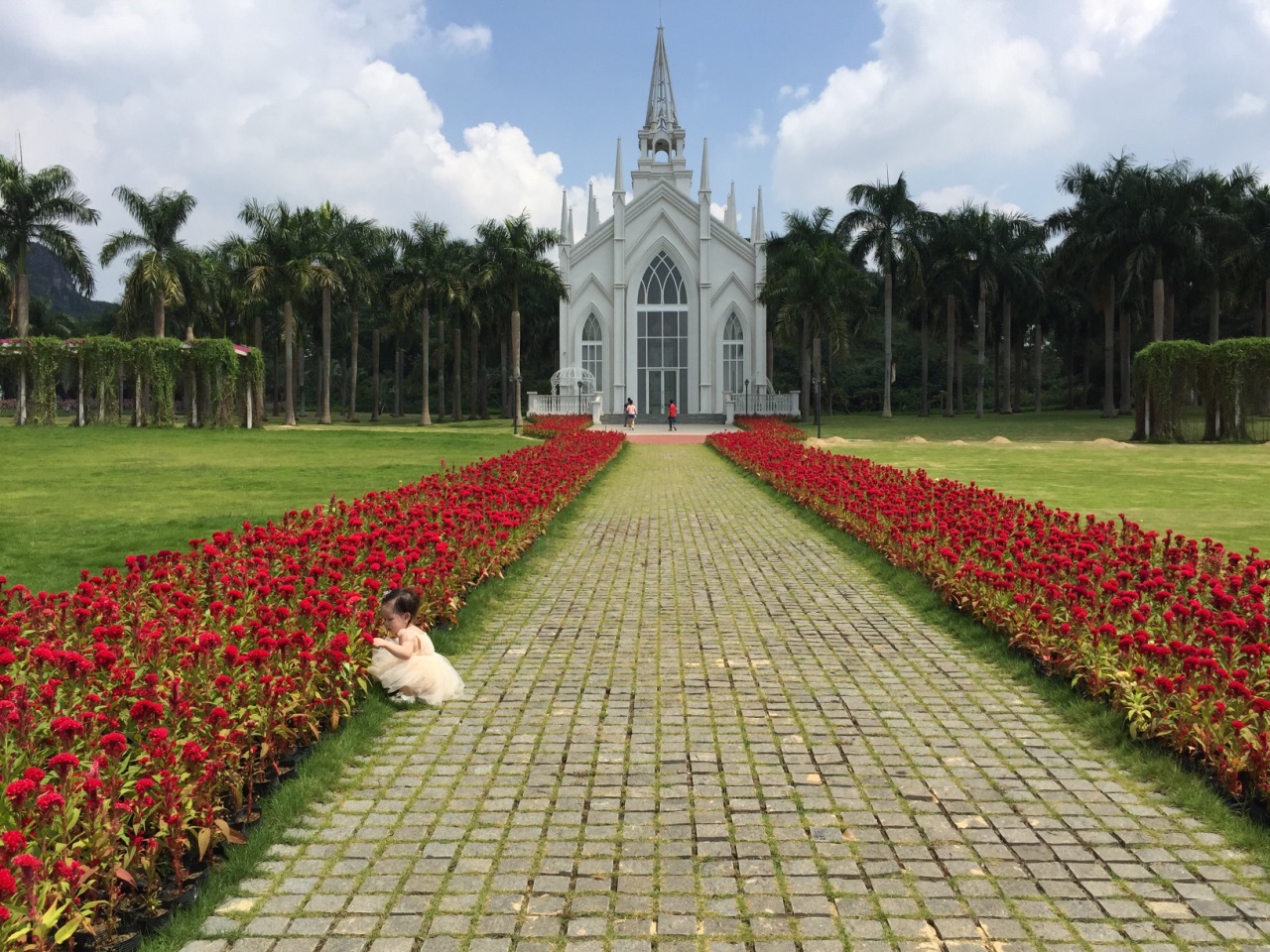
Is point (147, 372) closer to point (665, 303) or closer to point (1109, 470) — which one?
point (665, 303)

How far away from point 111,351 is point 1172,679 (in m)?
41.0

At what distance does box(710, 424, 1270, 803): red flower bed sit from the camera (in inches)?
179

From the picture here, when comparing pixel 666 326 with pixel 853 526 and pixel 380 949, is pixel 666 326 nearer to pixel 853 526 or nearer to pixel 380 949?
pixel 853 526

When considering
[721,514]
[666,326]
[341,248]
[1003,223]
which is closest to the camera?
[721,514]

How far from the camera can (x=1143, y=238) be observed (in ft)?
140

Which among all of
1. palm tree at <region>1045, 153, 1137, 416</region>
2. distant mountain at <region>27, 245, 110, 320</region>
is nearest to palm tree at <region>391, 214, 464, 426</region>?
palm tree at <region>1045, 153, 1137, 416</region>

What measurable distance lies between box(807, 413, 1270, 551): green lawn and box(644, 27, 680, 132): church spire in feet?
82.5

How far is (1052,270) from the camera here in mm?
48125

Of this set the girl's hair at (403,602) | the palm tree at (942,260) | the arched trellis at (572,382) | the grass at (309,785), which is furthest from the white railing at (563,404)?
the girl's hair at (403,602)

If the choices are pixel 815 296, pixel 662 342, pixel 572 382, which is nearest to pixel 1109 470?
pixel 815 296

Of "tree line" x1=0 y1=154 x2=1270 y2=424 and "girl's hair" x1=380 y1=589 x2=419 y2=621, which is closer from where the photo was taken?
"girl's hair" x1=380 y1=589 x2=419 y2=621

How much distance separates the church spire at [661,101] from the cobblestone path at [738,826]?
54.2 meters

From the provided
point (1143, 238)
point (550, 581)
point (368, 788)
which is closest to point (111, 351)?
point (550, 581)

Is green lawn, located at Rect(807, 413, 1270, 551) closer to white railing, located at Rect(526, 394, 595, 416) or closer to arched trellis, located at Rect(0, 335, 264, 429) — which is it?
white railing, located at Rect(526, 394, 595, 416)
